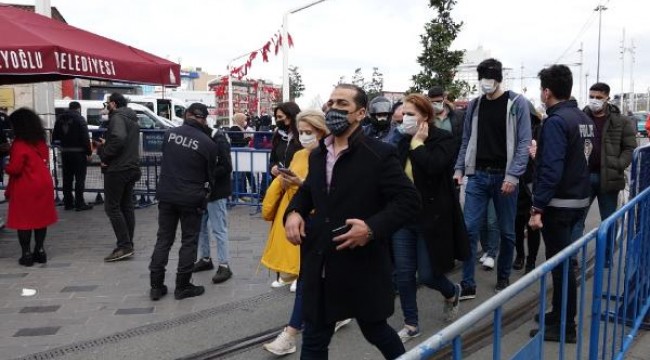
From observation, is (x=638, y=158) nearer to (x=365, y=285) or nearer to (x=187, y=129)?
(x=365, y=285)

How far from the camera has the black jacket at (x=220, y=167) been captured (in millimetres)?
5746

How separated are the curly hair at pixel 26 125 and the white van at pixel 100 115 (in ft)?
47.0

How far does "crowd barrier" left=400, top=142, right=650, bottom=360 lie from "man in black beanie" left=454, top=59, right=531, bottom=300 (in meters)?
0.96

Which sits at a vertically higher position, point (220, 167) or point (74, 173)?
point (220, 167)

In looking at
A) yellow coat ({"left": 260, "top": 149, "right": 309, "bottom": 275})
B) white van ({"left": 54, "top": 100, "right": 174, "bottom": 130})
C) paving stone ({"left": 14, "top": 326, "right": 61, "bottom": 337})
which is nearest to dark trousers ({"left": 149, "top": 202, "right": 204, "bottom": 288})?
paving stone ({"left": 14, "top": 326, "right": 61, "bottom": 337})

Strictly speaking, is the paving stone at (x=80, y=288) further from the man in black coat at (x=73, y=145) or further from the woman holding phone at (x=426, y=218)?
the man in black coat at (x=73, y=145)

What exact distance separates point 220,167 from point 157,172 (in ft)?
17.4

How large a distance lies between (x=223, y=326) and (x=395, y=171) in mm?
2402

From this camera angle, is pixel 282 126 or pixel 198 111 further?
pixel 282 126

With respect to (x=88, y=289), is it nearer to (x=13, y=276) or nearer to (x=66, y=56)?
(x=13, y=276)

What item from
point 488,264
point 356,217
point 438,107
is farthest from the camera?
point 488,264

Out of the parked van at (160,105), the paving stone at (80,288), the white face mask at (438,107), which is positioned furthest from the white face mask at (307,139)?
the parked van at (160,105)

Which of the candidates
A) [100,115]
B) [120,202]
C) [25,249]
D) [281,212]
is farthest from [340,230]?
[100,115]

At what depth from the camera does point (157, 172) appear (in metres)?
10.7
